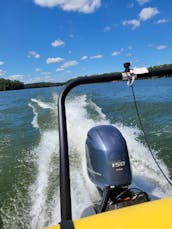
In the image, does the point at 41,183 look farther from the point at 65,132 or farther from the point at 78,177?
the point at 65,132

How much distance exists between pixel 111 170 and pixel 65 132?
0.73 meters

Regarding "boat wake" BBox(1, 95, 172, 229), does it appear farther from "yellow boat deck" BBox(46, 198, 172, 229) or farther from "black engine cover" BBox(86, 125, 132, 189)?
"yellow boat deck" BBox(46, 198, 172, 229)

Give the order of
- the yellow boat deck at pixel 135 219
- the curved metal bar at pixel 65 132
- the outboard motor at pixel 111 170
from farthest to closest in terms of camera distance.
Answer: the outboard motor at pixel 111 170 < the curved metal bar at pixel 65 132 < the yellow boat deck at pixel 135 219

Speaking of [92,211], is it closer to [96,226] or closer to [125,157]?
[125,157]

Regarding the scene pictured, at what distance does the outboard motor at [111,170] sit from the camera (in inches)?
69.1

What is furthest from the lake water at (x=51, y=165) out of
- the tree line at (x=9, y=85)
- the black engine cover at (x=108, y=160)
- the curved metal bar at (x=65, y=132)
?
the tree line at (x=9, y=85)

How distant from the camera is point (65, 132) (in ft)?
3.74

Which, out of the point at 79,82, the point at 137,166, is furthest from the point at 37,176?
the point at 79,82

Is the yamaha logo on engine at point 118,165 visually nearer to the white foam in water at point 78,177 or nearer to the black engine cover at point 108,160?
the black engine cover at point 108,160

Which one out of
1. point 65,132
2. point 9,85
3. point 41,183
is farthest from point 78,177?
point 9,85

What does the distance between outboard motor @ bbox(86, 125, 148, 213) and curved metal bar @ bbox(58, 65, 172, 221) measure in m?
0.64

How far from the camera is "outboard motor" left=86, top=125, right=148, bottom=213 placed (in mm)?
1754

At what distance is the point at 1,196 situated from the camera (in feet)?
10.7

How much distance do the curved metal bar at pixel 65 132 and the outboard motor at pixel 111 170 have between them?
64 centimetres
